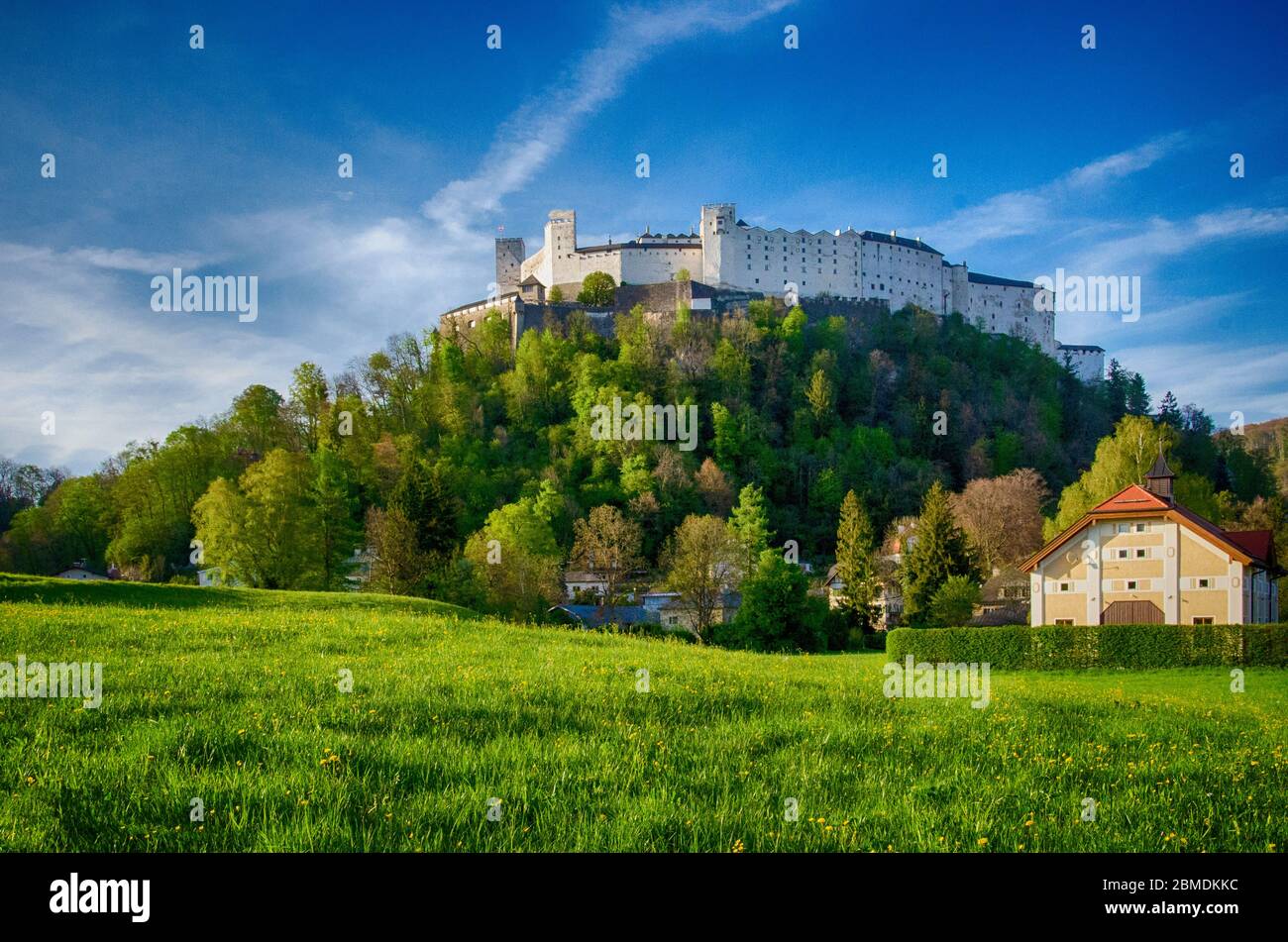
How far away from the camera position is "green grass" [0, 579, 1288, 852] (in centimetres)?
575

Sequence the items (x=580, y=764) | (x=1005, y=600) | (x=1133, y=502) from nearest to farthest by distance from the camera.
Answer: (x=580, y=764) < (x=1133, y=502) < (x=1005, y=600)

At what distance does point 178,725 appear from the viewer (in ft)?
26.8

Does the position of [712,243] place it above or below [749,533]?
above

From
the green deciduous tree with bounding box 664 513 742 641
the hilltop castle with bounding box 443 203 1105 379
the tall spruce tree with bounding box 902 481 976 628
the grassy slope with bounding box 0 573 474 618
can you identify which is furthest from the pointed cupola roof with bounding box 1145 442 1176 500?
the hilltop castle with bounding box 443 203 1105 379

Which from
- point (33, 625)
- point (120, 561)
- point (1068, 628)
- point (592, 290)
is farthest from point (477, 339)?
point (33, 625)

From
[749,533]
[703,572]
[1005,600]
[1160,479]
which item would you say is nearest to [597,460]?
[749,533]

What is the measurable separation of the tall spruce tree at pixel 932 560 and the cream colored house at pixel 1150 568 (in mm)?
8819

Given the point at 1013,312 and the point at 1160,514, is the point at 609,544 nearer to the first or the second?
the point at 1160,514

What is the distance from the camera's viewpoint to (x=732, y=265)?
14812 centimetres

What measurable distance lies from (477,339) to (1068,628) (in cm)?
11032

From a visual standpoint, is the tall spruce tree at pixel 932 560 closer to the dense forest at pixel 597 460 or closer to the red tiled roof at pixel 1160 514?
the dense forest at pixel 597 460

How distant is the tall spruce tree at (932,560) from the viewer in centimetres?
5397

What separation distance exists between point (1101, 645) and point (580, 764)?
33.1 metres

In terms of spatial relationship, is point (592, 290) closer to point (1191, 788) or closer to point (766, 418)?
point (766, 418)
